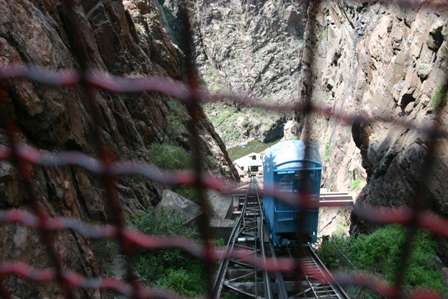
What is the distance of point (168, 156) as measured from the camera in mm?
13539

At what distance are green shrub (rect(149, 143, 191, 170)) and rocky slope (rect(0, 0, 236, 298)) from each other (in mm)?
332

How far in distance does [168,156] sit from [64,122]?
20.5 feet

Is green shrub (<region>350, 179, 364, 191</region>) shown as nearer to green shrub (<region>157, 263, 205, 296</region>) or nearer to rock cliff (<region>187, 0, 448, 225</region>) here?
rock cliff (<region>187, 0, 448, 225</region>)

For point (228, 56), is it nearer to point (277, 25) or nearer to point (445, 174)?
point (277, 25)

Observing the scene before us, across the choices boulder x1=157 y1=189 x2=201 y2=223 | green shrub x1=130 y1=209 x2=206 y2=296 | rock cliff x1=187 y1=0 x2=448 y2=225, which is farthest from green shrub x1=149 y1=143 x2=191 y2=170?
green shrub x1=130 y1=209 x2=206 y2=296

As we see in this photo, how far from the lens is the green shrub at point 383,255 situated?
8195 mm

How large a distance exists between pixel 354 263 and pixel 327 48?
19.7m

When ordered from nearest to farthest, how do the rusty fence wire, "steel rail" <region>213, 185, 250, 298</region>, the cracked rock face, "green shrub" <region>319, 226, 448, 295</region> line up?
the rusty fence wire < "green shrub" <region>319, 226, 448, 295</region> < "steel rail" <region>213, 185, 250, 298</region> < the cracked rock face

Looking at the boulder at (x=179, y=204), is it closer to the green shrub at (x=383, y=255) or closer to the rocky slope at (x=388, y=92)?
the green shrub at (x=383, y=255)

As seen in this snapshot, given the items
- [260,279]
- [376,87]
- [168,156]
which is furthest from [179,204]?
[376,87]

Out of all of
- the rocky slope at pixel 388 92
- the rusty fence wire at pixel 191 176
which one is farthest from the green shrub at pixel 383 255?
the rusty fence wire at pixel 191 176

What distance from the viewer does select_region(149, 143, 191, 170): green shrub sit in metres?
13.2

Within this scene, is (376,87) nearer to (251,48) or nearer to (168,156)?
(168,156)

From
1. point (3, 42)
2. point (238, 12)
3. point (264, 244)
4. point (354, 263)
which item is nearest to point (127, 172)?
point (3, 42)
